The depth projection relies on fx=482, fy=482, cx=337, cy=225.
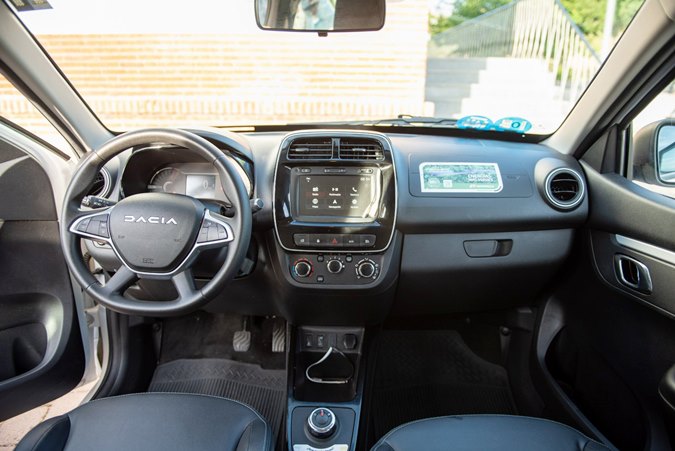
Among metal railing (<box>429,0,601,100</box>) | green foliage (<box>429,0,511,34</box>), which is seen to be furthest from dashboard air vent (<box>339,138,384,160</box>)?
green foliage (<box>429,0,511,34</box>)

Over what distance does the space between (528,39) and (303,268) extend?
23.0 feet

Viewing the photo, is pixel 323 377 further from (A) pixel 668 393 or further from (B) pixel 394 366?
(A) pixel 668 393

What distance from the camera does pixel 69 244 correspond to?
1.35 meters

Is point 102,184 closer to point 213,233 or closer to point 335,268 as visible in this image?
point 213,233

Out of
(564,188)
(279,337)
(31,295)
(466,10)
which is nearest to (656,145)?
(564,188)

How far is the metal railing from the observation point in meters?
5.70

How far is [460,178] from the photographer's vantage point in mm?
1761

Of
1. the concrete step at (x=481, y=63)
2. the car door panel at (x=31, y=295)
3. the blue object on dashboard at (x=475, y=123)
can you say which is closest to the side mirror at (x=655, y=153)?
the blue object on dashboard at (x=475, y=123)

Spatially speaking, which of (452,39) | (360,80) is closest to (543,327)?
(360,80)

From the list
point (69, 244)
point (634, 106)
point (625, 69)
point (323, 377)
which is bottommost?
point (323, 377)

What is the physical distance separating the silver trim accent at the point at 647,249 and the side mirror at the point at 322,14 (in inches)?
43.8

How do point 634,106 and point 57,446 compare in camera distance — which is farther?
point 634,106

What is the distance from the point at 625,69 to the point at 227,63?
4.92 meters

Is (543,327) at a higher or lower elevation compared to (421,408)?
higher
